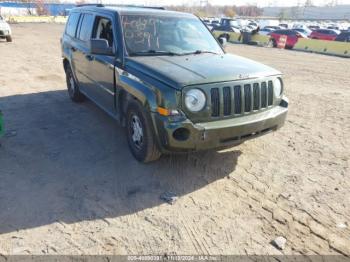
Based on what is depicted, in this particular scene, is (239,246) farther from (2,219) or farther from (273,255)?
(2,219)

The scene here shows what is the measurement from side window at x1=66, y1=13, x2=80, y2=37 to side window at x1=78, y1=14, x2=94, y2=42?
44 cm

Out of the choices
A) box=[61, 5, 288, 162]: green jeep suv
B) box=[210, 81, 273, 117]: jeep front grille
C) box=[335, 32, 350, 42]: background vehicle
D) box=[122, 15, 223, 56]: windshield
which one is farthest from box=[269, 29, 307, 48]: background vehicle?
box=[210, 81, 273, 117]: jeep front grille

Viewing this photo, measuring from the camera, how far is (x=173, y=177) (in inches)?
164

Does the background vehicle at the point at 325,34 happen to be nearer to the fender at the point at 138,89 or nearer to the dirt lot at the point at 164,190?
the dirt lot at the point at 164,190

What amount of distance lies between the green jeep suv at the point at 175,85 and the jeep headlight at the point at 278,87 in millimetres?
13

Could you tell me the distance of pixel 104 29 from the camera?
16.7ft

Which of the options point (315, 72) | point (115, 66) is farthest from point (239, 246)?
point (315, 72)

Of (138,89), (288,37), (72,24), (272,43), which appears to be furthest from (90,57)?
(272,43)

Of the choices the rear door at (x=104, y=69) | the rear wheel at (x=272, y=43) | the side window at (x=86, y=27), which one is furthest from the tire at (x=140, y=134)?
the rear wheel at (x=272, y=43)

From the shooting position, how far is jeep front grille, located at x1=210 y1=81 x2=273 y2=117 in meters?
3.75

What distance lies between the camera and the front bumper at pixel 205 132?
12.0 feet

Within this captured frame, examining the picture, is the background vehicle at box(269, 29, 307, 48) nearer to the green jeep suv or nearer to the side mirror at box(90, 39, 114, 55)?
the green jeep suv

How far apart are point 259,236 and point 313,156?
215 cm

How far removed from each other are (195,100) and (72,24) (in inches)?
168
